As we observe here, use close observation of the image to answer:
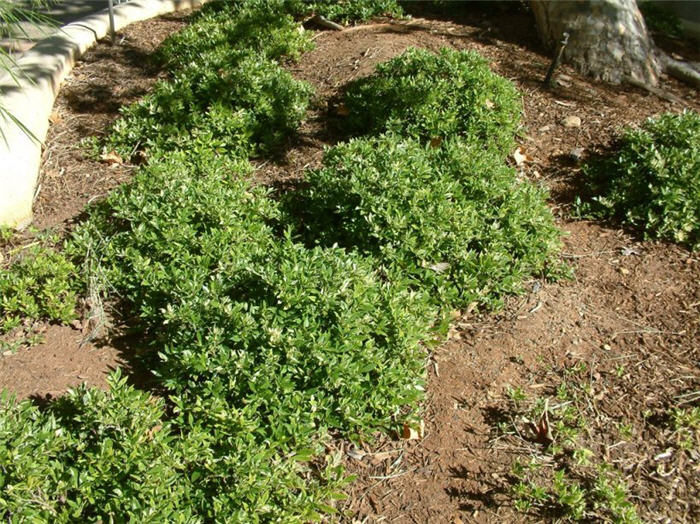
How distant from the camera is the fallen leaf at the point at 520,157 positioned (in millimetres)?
5449

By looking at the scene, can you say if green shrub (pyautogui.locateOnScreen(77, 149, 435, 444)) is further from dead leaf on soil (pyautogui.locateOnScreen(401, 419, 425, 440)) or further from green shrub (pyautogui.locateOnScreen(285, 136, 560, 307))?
green shrub (pyautogui.locateOnScreen(285, 136, 560, 307))

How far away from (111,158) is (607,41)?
4.69 metres

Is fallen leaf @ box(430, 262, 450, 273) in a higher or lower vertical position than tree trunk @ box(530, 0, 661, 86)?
lower

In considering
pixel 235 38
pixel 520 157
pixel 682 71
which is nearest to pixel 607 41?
pixel 682 71

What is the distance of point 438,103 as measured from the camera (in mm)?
5238

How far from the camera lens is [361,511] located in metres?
3.11

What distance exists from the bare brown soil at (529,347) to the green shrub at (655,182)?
0.49 ft

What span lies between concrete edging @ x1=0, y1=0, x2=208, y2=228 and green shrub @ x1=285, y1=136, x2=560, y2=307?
6.18 feet

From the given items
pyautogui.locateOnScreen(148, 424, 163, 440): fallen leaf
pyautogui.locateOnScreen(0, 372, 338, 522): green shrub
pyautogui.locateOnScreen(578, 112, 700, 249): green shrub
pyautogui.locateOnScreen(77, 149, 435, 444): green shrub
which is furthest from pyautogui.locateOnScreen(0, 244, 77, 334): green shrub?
pyautogui.locateOnScreen(578, 112, 700, 249): green shrub

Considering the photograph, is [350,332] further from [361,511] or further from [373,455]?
[361,511]

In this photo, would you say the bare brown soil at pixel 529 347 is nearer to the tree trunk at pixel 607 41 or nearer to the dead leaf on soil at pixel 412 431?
the dead leaf on soil at pixel 412 431

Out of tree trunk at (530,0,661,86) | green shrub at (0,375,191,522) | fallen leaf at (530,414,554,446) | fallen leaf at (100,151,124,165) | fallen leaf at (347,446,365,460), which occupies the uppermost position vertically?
tree trunk at (530,0,661,86)

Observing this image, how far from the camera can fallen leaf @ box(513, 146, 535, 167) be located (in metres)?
5.45

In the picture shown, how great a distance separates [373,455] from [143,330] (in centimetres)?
154
